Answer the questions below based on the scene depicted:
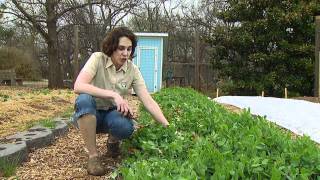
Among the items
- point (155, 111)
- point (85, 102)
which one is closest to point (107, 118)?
point (85, 102)

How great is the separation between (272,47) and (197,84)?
9.35 feet

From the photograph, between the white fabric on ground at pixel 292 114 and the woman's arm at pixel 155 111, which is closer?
the woman's arm at pixel 155 111

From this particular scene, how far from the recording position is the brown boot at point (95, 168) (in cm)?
378

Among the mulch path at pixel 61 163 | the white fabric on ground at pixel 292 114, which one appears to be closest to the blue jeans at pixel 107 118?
the mulch path at pixel 61 163

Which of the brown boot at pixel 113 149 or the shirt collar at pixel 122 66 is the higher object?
the shirt collar at pixel 122 66

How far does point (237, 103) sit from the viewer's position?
1130 cm

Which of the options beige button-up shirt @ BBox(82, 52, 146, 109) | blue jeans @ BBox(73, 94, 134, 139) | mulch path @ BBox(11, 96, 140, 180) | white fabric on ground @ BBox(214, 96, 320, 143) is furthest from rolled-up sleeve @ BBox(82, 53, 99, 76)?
white fabric on ground @ BBox(214, 96, 320, 143)

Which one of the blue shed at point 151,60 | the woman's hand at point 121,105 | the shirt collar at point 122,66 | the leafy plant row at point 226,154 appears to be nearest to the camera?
the leafy plant row at point 226,154

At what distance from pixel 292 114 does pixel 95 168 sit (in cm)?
510

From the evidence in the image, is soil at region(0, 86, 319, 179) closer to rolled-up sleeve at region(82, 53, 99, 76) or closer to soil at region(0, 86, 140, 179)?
soil at region(0, 86, 140, 179)

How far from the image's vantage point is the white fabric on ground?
23.1ft

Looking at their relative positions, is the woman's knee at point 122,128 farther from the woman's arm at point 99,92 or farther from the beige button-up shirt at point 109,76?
the beige button-up shirt at point 109,76

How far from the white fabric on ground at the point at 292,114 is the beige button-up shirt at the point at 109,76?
232 cm

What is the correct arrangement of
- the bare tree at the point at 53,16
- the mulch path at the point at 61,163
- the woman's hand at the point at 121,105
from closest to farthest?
the woman's hand at the point at 121,105
the mulch path at the point at 61,163
the bare tree at the point at 53,16
